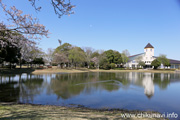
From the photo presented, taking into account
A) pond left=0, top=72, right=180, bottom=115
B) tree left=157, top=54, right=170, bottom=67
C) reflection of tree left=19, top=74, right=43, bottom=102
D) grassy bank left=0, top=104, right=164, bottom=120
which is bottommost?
pond left=0, top=72, right=180, bottom=115

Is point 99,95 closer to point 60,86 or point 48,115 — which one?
point 60,86

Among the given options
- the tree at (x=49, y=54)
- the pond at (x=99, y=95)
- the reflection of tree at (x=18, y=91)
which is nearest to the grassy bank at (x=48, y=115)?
the pond at (x=99, y=95)

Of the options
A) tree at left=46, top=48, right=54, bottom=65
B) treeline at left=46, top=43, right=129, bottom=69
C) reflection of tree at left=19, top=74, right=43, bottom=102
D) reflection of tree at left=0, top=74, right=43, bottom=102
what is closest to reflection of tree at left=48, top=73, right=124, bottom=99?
reflection of tree at left=19, top=74, right=43, bottom=102

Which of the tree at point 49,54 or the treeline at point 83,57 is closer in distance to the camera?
the treeline at point 83,57

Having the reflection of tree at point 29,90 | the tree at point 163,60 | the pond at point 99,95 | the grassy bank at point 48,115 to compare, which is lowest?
the pond at point 99,95

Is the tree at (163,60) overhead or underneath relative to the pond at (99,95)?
overhead

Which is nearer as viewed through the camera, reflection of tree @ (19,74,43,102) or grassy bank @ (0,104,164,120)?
grassy bank @ (0,104,164,120)

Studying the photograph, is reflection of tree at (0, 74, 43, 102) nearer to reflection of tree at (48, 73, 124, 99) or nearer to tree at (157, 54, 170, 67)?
reflection of tree at (48, 73, 124, 99)

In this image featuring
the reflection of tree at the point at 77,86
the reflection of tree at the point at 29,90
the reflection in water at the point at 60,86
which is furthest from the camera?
the reflection of tree at the point at 77,86

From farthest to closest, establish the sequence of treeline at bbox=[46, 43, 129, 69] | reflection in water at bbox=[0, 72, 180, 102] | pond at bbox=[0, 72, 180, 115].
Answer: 1. treeline at bbox=[46, 43, 129, 69]
2. reflection in water at bbox=[0, 72, 180, 102]
3. pond at bbox=[0, 72, 180, 115]

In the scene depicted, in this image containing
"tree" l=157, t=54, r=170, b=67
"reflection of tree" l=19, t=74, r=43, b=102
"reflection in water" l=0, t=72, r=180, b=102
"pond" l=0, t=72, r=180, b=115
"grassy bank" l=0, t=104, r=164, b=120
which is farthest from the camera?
"tree" l=157, t=54, r=170, b=67

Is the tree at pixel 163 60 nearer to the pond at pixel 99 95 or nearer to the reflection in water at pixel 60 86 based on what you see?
the reflection in water at pixel 60 86

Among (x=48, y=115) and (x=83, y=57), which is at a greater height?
(x=83, y=57)

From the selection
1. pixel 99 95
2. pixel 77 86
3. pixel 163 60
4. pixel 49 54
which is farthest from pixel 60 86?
pixel 163 60
